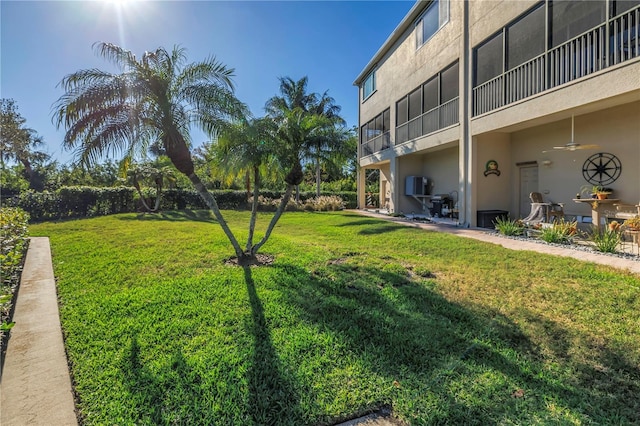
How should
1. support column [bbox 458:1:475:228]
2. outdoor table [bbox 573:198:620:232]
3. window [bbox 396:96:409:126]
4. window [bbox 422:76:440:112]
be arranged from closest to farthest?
outdoor table [bbox 573:198:620:232]
support column [bbox 458:1:475:228]
window [bbox 422:76:440:112]
window [bbox 396:96:409:126]

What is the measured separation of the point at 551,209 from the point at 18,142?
38.4 meters

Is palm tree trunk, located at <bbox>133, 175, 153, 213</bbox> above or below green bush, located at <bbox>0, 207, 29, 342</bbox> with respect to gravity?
above

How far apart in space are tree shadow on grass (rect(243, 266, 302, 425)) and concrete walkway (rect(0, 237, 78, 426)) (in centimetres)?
127

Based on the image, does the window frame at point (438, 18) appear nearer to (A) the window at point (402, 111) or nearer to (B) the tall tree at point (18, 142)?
(A) the window at point (402, 111)

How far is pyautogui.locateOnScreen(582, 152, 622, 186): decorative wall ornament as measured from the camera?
885cm

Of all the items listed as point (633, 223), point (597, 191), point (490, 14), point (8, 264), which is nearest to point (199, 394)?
point (8, 264)

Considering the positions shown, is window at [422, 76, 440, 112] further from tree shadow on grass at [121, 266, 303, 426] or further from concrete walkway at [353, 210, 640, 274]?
tree shadow on grass at [121, 266, 303, 426]

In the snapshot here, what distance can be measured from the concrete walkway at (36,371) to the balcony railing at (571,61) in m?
10.7

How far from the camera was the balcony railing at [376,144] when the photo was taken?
1848 cm

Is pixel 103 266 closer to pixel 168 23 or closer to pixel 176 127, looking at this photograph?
pixel 176 127

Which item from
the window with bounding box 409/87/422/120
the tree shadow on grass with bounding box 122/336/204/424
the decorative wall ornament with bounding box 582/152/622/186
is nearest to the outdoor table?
the decorative wall ornament with bounding box 582/152/622/186

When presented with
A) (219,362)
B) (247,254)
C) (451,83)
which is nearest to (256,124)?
(247,254)

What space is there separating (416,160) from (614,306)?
48.5 ft

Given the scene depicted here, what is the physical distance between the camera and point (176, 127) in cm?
569
